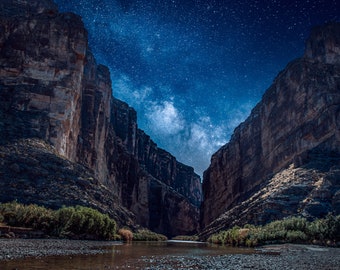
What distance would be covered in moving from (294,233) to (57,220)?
25.1m

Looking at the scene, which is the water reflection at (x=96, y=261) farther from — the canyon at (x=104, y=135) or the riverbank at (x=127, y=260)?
the canyon at (x=104, y=135)

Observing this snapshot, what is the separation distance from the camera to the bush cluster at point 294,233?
104ft

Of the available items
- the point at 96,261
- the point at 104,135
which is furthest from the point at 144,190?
the point at 96,261

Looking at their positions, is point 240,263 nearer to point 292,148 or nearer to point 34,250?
point 34,250

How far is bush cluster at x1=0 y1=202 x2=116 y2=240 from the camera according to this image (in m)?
28.0

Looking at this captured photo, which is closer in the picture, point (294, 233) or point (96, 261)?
point (96, 261)

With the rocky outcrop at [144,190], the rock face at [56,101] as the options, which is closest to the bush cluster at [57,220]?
the rock face at [56,101]

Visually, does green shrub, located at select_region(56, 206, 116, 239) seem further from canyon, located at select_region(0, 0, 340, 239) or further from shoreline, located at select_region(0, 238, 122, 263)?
shoreline, located at select_region(0, 238, 122, 263)

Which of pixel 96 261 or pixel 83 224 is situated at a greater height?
pixel 83 224

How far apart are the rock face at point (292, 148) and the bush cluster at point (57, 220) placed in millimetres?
26624

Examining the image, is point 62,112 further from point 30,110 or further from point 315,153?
point 315,153

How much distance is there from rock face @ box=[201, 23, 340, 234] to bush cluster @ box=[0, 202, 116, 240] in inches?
1048

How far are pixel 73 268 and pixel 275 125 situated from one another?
8709 cm

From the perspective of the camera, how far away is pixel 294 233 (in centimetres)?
3406
